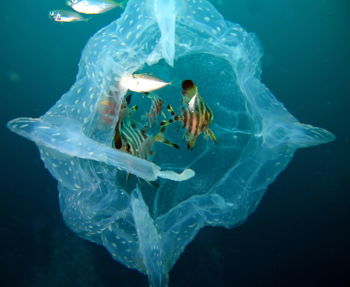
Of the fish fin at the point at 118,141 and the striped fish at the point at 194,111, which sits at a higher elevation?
the striped fish at the point at 194,111

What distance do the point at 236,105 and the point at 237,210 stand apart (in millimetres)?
1510

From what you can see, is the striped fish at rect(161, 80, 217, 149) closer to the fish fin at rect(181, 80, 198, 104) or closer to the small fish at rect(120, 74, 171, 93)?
the fish fin at rect(181, 80, 198, 104)

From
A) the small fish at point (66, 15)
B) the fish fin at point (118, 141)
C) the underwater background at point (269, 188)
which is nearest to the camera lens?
the fish fin at point (118, 141)

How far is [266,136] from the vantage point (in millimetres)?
3201

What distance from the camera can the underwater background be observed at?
25.6ft

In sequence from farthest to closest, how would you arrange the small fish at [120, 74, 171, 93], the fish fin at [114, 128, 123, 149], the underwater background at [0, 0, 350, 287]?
1. the underwater background at [0, 0, 350, 287]
2. the small fish at [120, 74, 171, 93]
3. the fish fin at [114, 128, 123, 149]

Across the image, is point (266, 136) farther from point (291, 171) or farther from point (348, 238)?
point (348, 238)

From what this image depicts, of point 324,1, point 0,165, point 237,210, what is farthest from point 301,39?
point 0,165

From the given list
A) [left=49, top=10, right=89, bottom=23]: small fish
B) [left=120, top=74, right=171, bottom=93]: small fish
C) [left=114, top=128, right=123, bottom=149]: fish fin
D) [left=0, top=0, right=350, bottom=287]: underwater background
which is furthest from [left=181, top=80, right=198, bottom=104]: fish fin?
Result: [left=0, top=0, right=350, bottom=287]: underwater background

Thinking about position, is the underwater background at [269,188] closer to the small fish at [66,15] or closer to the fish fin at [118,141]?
the small fish at [66,15]

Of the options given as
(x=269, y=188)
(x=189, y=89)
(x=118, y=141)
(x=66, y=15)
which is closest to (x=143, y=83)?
(x=189, y=89)

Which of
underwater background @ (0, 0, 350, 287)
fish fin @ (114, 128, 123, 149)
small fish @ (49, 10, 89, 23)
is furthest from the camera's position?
underwater background @ (0, 0, 350, 287)

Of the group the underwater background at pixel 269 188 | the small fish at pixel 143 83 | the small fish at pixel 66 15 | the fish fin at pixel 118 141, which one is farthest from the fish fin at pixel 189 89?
the underwater background at pixel 269 188

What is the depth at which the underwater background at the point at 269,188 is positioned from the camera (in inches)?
307
